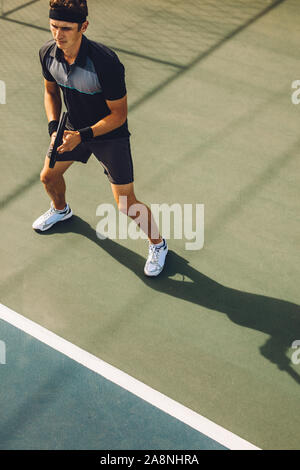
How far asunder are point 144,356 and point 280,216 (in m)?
1.77

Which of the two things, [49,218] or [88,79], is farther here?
[49,218]

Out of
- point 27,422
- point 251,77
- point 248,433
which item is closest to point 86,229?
point 27,422

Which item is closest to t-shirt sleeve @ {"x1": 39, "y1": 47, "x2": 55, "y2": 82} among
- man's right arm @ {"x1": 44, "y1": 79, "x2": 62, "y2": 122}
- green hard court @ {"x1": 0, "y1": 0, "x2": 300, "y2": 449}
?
man's right arm @ {"x1": 44, "y1": 79, "x2": 62, "y2": 122}

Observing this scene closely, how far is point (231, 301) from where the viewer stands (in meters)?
4.14

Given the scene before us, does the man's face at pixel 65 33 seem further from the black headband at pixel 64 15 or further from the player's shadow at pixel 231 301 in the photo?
the player's shadow at pixel 231 301

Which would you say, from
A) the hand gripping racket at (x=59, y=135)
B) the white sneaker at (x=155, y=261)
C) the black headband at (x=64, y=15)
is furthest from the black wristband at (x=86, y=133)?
the white sneaker at (x=155, y=261)

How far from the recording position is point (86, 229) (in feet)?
15.7

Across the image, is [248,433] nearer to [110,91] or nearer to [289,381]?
[289,381]

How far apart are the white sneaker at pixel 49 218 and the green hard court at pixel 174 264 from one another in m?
0.08

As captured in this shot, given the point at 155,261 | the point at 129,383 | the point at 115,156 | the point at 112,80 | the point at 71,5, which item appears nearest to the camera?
the point at 71,5

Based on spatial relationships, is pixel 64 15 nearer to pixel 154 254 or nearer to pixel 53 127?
pixel 53 127

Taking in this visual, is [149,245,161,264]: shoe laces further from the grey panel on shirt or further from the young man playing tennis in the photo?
the grey panel on shirt

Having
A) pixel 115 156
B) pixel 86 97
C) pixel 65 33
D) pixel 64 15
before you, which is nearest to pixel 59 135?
pixel 86 97

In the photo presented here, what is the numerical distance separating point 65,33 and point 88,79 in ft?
1.05
